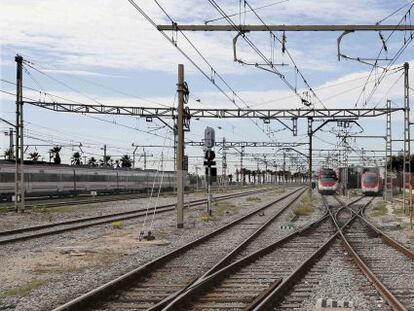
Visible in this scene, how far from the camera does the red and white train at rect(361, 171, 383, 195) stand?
71.1m

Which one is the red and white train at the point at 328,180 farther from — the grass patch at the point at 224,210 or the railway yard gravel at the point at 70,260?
the railway yard gravel at the point at 70,260

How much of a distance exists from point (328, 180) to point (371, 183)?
4.89 meters

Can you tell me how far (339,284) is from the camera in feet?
39.1

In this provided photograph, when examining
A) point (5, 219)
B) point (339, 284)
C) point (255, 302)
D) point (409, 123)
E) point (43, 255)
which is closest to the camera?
point (255, 302)

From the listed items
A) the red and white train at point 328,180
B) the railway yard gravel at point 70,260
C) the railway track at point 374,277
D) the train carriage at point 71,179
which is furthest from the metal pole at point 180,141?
the red and white train at point 328,180

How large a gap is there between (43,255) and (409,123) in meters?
19.0

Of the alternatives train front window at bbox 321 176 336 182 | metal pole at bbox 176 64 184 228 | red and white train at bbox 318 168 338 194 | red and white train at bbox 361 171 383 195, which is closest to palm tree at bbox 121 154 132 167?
red and white train at bbox 318 168 338 194

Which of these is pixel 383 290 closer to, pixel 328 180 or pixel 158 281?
pixel 158 281

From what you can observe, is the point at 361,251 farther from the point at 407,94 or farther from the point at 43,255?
the point at 407,94

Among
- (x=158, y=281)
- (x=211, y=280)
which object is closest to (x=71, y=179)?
(x=158, y=281)

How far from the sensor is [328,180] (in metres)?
72.3

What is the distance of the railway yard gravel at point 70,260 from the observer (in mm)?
10859

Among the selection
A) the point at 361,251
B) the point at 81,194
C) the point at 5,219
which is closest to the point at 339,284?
the point at 361,251

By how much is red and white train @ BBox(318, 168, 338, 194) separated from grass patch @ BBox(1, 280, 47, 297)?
6205 cm
